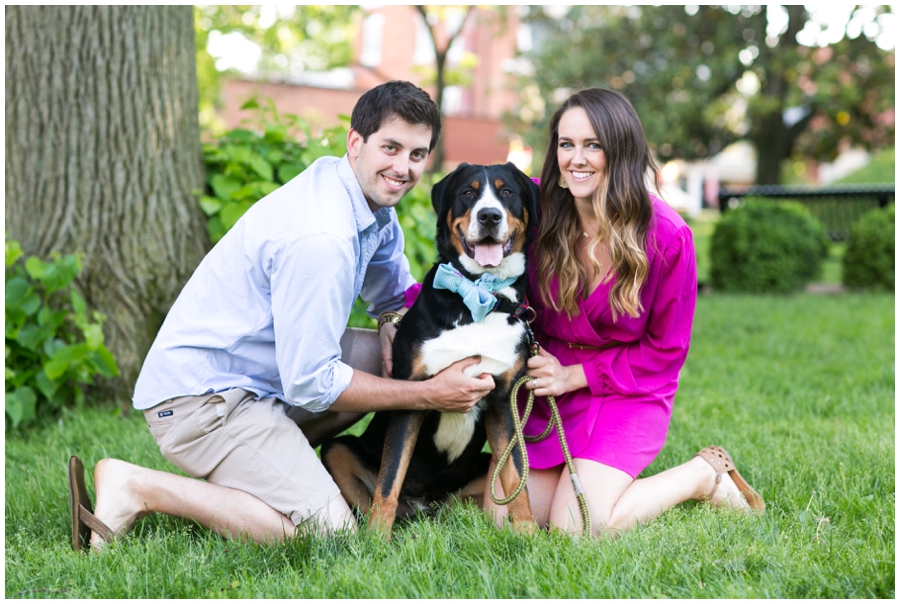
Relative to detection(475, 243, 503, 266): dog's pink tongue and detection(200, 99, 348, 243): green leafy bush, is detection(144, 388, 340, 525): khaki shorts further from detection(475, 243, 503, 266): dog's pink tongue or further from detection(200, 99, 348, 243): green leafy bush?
detection(200, 99, 348, 243): green leafy bush

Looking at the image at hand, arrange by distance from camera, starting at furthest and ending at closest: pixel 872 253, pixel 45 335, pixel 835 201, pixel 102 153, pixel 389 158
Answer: pixel 835 201 < pixel 872 253 < pixel 102 153 < pixel 45 335 < pixel 389 158

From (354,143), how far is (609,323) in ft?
3.73

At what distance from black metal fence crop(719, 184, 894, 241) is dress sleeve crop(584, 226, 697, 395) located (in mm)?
7611

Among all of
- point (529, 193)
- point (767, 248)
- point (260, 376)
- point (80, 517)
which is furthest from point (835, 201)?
point (80, 517)

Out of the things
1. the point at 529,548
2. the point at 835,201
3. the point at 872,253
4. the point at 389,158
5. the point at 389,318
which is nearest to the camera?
the point at 529,548

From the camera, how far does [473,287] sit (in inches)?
105

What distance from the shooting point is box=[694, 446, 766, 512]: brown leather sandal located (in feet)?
9.47

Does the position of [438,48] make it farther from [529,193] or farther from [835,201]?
[529,193]

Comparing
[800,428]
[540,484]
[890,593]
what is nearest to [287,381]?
[540,484]

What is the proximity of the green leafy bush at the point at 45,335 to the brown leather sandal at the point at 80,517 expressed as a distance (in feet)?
4.12

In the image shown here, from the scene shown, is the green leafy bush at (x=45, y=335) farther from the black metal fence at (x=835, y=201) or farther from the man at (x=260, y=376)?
the black metal fence at (x=835, y=201)

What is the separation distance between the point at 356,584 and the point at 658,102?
13600mm

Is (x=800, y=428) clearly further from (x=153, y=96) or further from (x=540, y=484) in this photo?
(x=153, y=96)

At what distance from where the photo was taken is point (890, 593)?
6.82ft
